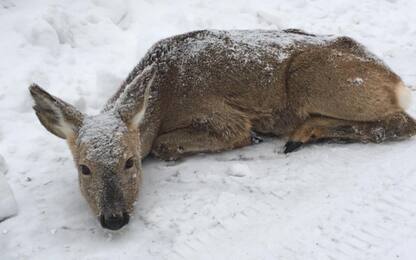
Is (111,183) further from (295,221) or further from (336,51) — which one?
(336,51)

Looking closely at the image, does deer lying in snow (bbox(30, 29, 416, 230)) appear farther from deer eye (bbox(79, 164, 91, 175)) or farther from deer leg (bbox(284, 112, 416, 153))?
deer eye (bbox(79, 164, 91, 175))

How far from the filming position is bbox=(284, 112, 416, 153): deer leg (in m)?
6.57

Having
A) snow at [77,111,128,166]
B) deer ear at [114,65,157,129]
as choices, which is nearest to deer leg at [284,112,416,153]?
deer ear at [114,65,157,129]

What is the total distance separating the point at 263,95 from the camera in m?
6.83

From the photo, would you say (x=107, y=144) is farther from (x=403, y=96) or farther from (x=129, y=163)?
(x=403, y=96)

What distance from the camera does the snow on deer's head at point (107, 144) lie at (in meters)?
5.10

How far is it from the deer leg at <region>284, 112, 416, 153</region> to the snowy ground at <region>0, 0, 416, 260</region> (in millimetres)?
139

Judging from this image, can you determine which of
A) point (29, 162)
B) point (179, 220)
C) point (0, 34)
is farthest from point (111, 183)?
point (0, 34)

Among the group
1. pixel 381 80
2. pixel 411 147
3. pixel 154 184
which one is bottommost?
pixel 154 184

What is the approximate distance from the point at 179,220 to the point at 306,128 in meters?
2.30

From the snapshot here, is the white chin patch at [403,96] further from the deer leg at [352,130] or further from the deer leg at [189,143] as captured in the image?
the deer leg at [189,143]

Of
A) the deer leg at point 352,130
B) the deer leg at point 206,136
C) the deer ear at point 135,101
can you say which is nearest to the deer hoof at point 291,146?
the deer leg at point 352,130

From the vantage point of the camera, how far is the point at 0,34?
8383 millimetres

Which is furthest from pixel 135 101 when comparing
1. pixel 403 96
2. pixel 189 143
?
pixel 403 96
